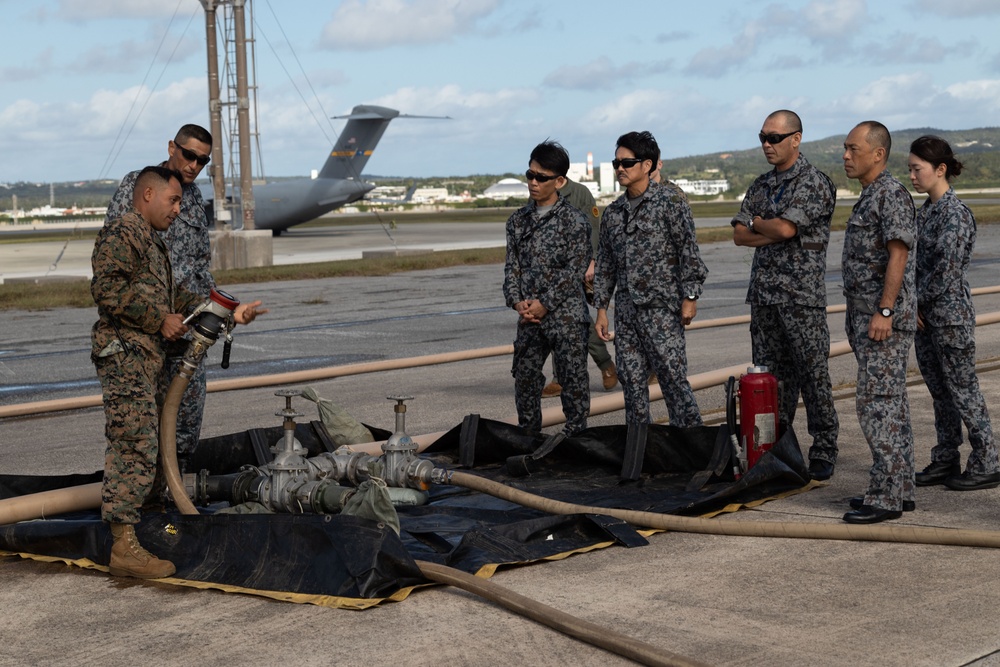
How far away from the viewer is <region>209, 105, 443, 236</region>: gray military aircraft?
59.1 meters

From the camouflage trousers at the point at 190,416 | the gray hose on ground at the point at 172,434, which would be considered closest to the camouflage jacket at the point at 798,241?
the camouflage trousers at the point at 190,416

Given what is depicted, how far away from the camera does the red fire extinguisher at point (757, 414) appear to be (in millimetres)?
6945

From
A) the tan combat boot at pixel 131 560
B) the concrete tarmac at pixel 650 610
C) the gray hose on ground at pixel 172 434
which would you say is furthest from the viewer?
the gray hose on ground at pixel 172 434

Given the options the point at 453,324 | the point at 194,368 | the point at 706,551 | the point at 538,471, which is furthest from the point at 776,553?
the point at 453,324

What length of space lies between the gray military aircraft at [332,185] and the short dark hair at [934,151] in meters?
51.6

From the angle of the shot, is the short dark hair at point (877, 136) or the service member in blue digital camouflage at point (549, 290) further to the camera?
the service member in blue digital camouflage at point (549, 290)

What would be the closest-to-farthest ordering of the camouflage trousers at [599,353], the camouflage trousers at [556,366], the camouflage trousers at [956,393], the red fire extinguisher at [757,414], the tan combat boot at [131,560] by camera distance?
the tan combat boot at [131,560] < the camouflage trousers at [956,393] < the red fire extinguisher at [757,414] < the camouflage trousers at [556,366] < the camouflage trousers at [599,353]

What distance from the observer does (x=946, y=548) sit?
5.62 meters

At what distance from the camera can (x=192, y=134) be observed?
23.5ft

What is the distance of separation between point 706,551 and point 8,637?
3.00m

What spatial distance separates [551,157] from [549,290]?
2.76 ft

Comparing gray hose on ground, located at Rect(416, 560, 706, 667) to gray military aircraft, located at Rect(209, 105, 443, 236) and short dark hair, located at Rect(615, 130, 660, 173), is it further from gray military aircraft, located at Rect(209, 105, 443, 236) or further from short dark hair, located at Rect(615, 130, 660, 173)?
gray military aircraft, located at Rect(209, 105, 443, 236)

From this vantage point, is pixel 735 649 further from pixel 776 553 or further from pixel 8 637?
pixel 8 637

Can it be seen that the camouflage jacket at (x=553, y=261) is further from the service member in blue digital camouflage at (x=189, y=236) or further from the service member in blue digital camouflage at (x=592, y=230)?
the service member in blue digital camouflage at (x=189, y=236)
